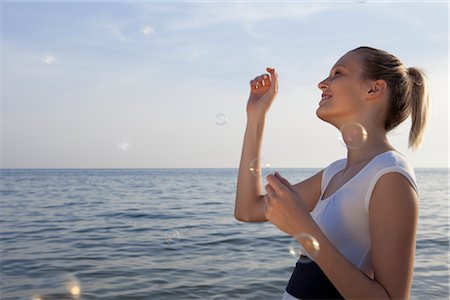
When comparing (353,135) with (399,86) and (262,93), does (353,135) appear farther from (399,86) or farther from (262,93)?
(262,93)

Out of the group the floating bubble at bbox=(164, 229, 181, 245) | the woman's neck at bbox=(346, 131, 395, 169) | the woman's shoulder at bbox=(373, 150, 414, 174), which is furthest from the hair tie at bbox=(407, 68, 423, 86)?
the floating bubble at bbox=(164, 229, 181, 245)

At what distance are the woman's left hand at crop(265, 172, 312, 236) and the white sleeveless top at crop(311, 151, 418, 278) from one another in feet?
0.85

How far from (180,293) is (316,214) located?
4.93 m

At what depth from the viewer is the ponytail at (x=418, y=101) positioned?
6.49 feet

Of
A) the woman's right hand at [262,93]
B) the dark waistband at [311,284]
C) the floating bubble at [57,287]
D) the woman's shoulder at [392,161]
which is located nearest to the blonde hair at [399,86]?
the woman's shoulder at [392,161]

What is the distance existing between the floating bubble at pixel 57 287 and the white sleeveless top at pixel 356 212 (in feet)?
17.2

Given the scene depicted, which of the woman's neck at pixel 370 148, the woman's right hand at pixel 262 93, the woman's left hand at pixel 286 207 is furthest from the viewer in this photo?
the woman's right hand at pixel 262 93

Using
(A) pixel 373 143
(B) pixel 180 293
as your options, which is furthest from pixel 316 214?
(B) pixel 180 293

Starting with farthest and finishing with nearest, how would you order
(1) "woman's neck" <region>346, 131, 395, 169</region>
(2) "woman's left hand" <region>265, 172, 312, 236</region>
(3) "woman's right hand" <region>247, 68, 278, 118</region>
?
(3) "woman's right hand" <region>247, 68, 278, 118</region>
(1) "woman's neck" <region>346, 131, 395, 169</region>
(2) "woman's left hand" <region>265, 172, 312, 236</region>

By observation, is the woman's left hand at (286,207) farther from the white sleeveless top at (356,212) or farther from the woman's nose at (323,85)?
the woman's nose at (323,85)

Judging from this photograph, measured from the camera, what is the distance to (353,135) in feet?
6.26

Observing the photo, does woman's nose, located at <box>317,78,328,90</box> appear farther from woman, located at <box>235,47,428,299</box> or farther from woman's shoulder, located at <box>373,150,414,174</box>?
woman's shoulder, located at <box>373,150,414,174</box>

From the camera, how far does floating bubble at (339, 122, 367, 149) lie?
1887mm

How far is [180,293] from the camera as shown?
21.2 ft
